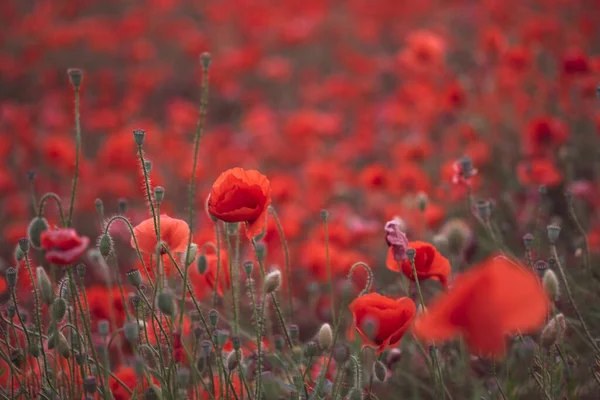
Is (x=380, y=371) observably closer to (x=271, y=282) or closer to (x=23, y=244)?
(x=271, y=282)

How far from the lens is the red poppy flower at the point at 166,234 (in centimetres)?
140

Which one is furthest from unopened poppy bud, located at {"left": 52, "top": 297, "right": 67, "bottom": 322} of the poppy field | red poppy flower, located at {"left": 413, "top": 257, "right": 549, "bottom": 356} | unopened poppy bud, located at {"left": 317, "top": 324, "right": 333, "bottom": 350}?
red poppy flower, located at {"left": 413, "top": 257, "right": 549, "bottom": 356}

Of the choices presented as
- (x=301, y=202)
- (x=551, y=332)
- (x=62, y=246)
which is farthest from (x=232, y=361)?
(x=301, y=202)

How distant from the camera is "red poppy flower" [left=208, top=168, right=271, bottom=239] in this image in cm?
128

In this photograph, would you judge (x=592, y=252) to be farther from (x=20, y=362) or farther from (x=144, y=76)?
(x=144, y=76)

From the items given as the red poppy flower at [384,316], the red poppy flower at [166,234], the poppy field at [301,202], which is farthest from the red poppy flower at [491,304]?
the red poppy flower at [166,234]

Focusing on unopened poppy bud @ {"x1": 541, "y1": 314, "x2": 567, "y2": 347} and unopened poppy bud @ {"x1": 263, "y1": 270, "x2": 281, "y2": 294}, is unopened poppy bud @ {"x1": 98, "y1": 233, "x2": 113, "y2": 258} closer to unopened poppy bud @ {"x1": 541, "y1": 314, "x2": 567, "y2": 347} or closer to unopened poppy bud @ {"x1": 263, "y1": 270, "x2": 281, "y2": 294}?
unopened poppy bud @ {"x1": 263, "y1": 270, "x2": 281, "y2": 294}

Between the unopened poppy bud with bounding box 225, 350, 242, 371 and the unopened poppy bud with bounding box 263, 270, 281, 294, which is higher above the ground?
the unopened poppy bud with bounding box 263, 270, 281, 294

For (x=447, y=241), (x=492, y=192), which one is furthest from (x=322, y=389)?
(x=492, y=192)

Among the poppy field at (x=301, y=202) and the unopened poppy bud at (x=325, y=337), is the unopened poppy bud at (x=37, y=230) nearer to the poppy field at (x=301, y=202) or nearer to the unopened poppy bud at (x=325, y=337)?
the poppy field at (x=301, y=202)

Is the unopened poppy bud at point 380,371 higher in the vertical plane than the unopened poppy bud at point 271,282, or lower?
lower

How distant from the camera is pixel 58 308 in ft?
4.18

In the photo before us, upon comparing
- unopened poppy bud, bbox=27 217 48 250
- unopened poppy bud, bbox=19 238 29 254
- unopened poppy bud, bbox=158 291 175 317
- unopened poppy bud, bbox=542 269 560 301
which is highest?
unopened poppy bud, bbox=27 217 48 250

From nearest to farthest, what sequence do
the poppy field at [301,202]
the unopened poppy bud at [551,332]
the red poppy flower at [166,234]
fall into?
1. the unopened poppy bud at [551,332]
2. the poppy field at [301,202]
3. the red poppy flower at [166,234]
